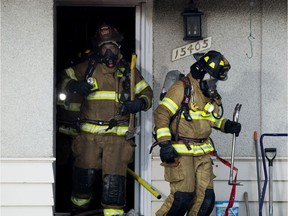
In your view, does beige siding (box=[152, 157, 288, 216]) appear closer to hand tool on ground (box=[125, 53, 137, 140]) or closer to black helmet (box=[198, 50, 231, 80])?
hand tool on ground (box=[125, 53, 137, 140])

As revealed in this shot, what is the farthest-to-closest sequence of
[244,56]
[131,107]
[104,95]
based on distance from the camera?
[244,56], [104,95], [131,107]

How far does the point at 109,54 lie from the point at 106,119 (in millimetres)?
733

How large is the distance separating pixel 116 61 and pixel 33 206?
186 cm

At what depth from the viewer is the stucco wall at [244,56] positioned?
11.4 meters

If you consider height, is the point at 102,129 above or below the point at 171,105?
below

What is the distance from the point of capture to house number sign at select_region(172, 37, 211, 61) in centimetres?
1140

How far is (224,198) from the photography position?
11.5 metres

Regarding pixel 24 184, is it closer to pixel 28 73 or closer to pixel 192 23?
pixel 28 73

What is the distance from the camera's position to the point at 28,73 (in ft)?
34.2

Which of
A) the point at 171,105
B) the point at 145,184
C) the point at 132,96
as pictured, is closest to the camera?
the point at 171,105

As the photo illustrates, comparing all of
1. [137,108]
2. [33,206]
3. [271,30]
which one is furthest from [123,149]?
[271,30]

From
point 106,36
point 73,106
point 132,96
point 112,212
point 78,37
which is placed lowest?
point 112,212

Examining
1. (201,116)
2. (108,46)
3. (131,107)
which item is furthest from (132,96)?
(201,116)

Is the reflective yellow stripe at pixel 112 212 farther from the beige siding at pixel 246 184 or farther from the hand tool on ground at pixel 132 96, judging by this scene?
the hand tool on ground at pixel 132 96
